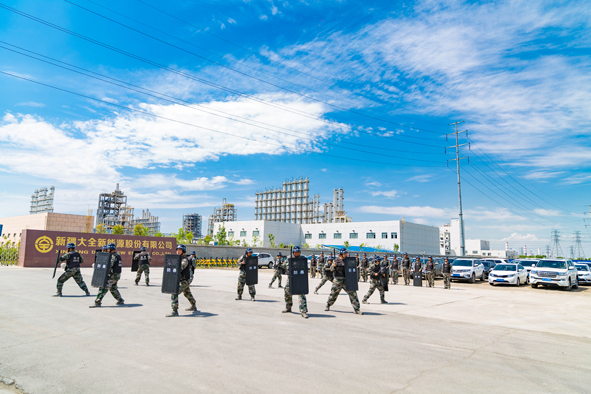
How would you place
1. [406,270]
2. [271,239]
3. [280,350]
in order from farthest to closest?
[271,239]
[406,270]
[280,350]

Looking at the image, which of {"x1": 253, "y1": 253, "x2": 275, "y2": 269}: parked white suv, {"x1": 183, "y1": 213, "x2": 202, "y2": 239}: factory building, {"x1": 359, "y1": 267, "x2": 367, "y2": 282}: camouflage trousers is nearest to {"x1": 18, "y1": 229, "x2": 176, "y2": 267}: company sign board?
{"x1": 253, "y1": 253, "x2": 275, "y2": 269}: parked white suv

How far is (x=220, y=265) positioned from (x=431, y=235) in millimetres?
57734

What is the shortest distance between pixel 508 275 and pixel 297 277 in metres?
20.2

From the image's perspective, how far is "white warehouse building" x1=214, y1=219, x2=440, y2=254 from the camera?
246 feet

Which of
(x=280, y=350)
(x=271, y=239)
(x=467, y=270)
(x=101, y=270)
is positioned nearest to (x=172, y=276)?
(x=101, y=270)

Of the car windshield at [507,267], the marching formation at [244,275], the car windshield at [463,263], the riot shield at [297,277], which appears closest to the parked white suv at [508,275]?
the car windshield at [507,267]

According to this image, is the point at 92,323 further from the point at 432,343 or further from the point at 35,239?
the point at 35,239

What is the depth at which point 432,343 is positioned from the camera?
777 cm

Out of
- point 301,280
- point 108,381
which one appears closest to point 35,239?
point 301,280

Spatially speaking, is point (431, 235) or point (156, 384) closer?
point (156, 384)

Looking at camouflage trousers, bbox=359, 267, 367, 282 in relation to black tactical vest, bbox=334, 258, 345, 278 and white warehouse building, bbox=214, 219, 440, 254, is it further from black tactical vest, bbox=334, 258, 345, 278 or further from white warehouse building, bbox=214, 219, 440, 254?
white warehouse building, bbox=214, 219, 440, 254

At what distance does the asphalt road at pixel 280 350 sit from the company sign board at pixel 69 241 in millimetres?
21946

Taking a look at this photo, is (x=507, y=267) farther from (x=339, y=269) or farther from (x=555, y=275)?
(x=339, y=269)

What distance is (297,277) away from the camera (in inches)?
424
